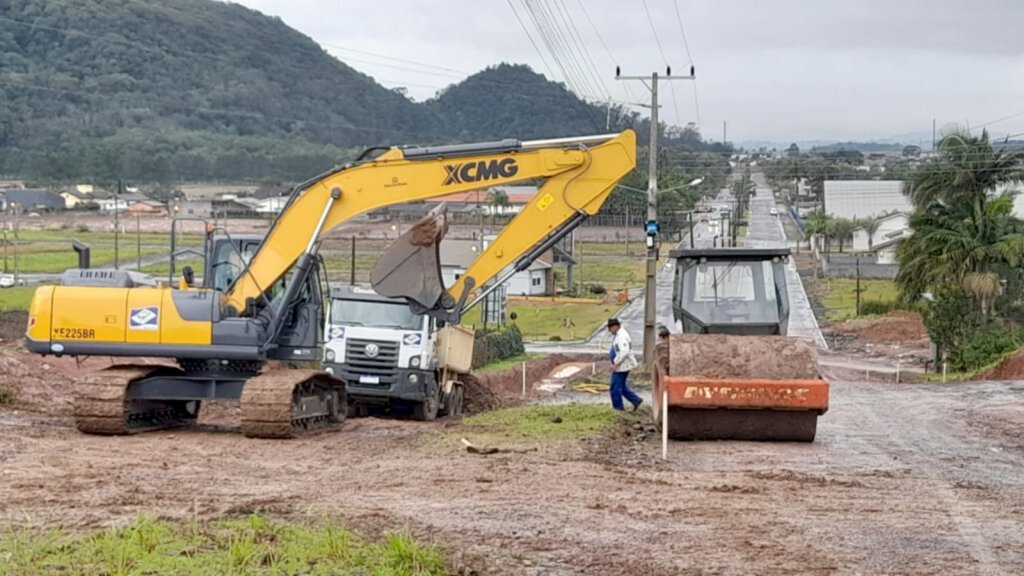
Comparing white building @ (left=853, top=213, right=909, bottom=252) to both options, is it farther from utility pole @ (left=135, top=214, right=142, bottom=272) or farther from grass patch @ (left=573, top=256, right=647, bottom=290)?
utility pole @ (left=135, top=214, right=142, bottom=272)

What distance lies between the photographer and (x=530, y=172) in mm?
19359

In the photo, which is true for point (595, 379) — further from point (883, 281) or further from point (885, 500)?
point (883, 281)

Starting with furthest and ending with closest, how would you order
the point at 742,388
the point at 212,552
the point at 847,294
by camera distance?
the point at 847,294 → the point at 742,388 → the point at 212,552

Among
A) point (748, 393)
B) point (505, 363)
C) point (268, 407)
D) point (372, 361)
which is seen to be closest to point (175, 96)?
point (505, 363)

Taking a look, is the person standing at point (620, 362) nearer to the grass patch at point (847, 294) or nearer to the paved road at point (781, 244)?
the paved road at point (781, 244)

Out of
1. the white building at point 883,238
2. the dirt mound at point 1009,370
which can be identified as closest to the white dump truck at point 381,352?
the dirt mound at point 1009,370

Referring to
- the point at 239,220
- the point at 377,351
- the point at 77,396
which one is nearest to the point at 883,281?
the point at 239,220

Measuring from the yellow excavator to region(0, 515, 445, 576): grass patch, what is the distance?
8201 millimetres

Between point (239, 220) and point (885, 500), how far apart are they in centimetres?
4067

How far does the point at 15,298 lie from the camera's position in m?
53.6

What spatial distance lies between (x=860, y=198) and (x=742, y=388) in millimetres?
121008

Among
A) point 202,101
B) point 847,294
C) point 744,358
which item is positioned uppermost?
point 202,101

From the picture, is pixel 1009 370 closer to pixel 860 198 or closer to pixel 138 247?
pixel 138 247

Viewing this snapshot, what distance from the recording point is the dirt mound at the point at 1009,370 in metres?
36.9
